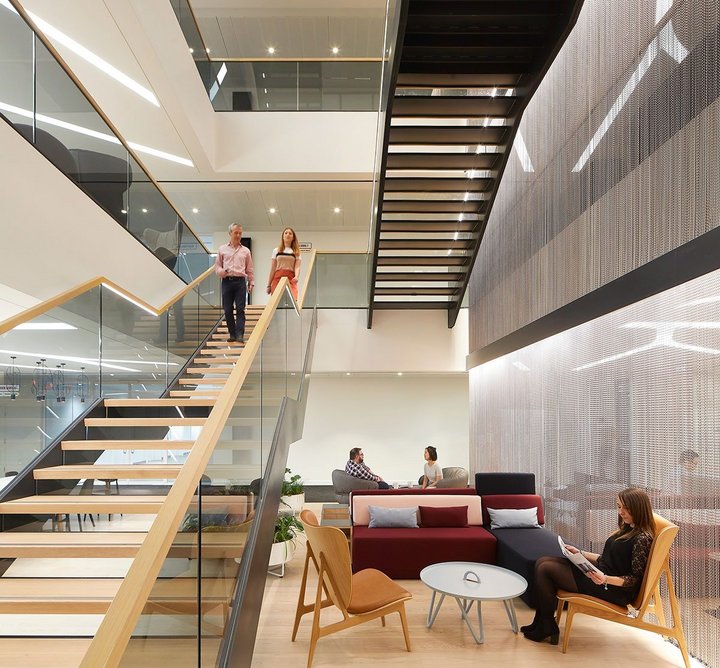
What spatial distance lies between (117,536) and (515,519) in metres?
4.53

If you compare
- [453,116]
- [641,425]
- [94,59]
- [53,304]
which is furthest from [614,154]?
[94,59]

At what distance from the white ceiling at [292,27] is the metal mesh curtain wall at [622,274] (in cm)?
556

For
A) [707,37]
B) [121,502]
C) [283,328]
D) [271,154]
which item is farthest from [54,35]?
[707,37]

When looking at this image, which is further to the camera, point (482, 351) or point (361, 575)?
point (482, 351)

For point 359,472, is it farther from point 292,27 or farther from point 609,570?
point 292,27

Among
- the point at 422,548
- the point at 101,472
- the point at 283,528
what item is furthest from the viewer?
the point at 283,528

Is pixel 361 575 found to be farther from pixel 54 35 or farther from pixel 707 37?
pixel 54 35

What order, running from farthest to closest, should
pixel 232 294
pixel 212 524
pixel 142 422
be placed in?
pixel 232 294 → pixel 142 422 → pixel 212 524

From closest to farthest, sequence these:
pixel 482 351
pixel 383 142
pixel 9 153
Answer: pixel 9 153
pixel 383 142
pixel 482 351

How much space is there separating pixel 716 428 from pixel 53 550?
4113 millimetres

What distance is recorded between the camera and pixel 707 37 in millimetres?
3777

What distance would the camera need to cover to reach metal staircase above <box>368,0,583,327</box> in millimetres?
4758

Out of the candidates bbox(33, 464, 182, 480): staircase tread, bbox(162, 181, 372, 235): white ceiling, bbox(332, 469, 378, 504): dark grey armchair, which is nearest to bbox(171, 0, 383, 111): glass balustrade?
bbox(162, 181, 372, 235): white ceiling

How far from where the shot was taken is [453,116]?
19.1 feet
